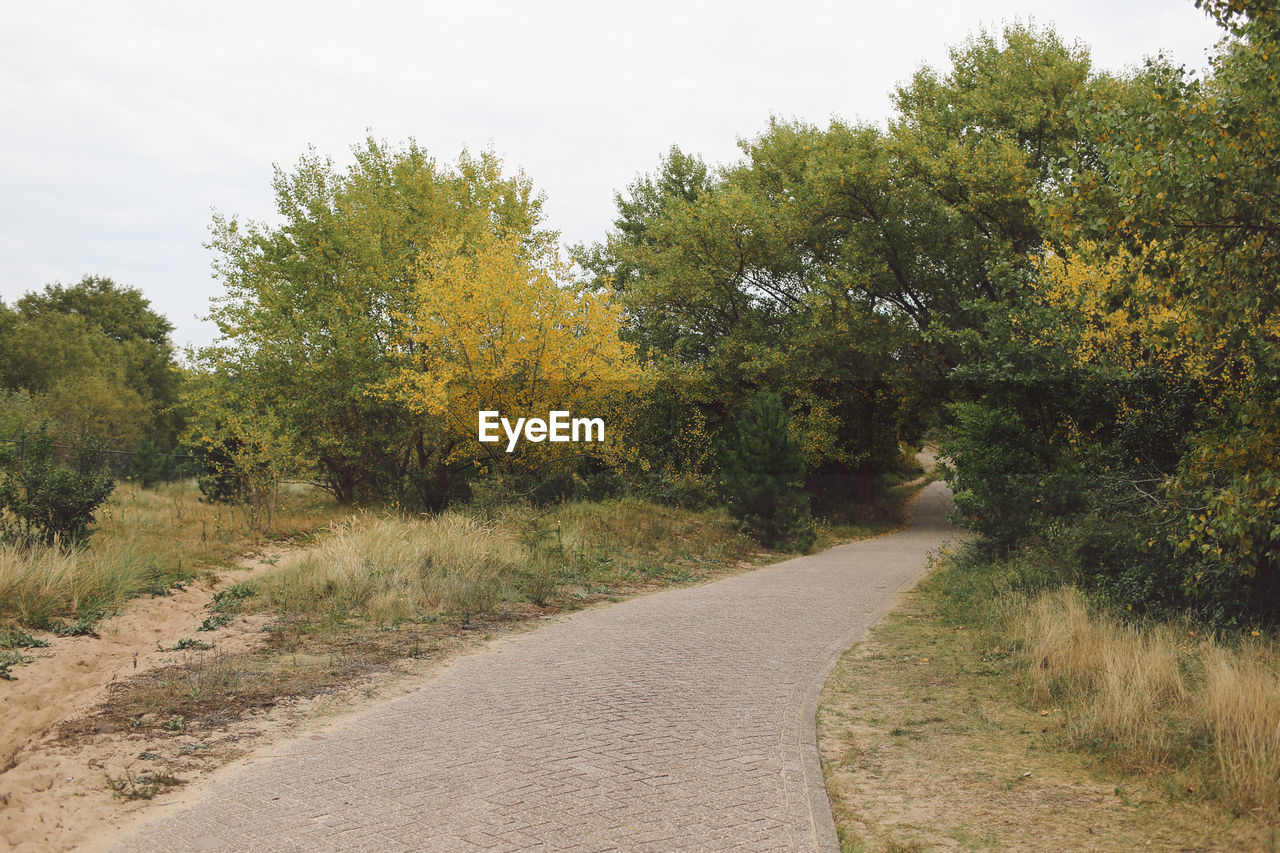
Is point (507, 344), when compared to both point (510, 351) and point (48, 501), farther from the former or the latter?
point (48, 501)

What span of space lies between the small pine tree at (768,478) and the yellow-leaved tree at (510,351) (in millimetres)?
Result: 3189

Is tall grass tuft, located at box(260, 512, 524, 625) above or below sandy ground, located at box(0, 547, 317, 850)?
above

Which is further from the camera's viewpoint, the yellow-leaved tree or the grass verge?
the yellow-leaved tree

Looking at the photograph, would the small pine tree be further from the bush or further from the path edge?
the bush

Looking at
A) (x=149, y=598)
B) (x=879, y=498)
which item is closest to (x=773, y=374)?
(x=879, y=498)

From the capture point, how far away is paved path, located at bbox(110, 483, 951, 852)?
4.41 metres

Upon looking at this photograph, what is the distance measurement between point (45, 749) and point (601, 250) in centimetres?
3412

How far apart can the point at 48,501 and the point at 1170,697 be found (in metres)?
12.4

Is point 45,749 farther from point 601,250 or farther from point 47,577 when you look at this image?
point 601,250

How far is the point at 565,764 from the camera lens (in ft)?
17.7

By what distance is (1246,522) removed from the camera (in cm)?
627

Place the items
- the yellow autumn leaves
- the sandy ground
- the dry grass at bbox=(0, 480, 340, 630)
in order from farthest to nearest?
1. the yellow autumn leaves
2. the dry grass at bbox=(0, 480, 340, 630)
3. the sandy ground

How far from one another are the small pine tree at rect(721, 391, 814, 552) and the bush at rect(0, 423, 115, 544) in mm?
12461

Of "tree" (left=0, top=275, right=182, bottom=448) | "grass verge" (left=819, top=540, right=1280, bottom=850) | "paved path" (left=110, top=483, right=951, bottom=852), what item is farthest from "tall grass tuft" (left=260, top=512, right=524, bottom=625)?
"tree" (left=0, top=275, right=182, bottom=448)
